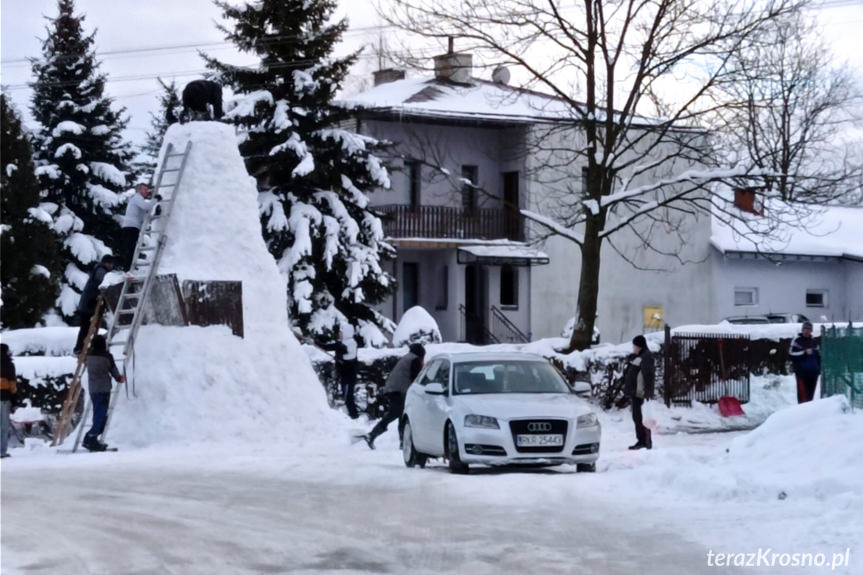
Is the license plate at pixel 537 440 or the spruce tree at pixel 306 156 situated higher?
the spruce tree at pixel 306 156

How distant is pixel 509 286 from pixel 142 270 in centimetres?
2576

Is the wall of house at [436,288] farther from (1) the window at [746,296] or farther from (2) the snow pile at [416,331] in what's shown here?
(1) the window at [746,296]

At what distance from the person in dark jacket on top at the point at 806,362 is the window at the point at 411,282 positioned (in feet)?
70.2

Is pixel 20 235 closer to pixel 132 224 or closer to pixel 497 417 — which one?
pixel 132 224

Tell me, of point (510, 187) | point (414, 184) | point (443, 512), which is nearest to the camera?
point (443, 512)

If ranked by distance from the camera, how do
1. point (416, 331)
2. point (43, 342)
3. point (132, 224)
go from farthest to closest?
point (416, 331), point (43, 342), point (132, 224)

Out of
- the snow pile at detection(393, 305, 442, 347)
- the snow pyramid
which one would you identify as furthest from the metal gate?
the snow pyramid

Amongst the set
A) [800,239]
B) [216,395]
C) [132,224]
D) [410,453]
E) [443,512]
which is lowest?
[410,453]

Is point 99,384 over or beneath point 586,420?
over

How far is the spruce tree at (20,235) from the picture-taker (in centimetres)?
3638

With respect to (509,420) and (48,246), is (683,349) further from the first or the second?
(48,246)

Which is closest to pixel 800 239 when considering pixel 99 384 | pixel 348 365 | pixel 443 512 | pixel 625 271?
pixel 625 271

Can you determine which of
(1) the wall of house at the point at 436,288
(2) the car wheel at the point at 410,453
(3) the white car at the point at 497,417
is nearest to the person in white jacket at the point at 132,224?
(3) the white car at the point at 497,417

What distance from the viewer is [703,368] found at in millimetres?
31609
